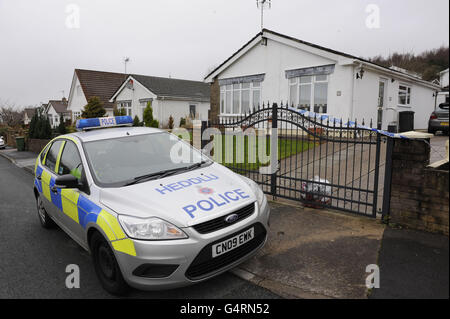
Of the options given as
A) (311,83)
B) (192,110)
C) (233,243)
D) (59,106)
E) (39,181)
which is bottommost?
(233,243)

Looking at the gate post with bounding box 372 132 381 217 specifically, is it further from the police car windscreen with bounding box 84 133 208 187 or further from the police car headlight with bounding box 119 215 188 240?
the police car headlight with bounding box 119 215 188 240

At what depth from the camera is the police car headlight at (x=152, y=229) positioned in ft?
8.77

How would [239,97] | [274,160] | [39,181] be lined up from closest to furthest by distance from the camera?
[39,181] < [274,160] < [239,97]

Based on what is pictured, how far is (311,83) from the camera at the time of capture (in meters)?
13.2

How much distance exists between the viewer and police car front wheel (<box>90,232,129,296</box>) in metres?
2.90

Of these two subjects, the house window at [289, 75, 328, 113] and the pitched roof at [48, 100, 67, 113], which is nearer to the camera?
the house window at [289, 75, 328, 113]

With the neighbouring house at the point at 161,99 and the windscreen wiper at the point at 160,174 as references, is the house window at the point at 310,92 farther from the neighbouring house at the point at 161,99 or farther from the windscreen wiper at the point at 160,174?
the neighbouring house at the point at 161,99

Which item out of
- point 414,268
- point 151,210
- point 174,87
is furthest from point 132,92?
point 414,268

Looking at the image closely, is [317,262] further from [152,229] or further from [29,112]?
[29,112]

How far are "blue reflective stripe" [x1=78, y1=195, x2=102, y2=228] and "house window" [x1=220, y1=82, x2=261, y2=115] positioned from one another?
12237mm

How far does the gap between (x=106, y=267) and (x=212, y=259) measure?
1163 millimetres

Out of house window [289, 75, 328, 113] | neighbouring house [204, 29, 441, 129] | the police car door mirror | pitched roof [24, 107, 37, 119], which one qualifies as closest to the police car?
the police car door mirror

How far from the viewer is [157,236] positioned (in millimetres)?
2676
